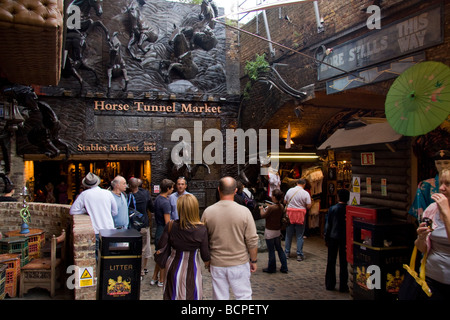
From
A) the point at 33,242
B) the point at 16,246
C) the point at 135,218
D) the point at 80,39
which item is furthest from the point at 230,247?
the point at 80,39

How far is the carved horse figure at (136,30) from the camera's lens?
40.5 ft

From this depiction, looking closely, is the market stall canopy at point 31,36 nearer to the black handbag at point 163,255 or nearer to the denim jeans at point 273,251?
the black handbag at point 163,255

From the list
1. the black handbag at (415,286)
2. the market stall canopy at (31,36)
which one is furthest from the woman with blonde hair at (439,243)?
the market stall canopy at (31,36)

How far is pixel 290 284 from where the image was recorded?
656 cm

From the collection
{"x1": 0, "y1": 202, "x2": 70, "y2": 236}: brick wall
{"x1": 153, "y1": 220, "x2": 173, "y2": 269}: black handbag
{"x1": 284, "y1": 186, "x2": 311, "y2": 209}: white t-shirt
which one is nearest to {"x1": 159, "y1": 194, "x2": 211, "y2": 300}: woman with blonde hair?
{"x1": 153, "y1": 220, "x2": 173, "y2": 269}: black handbag

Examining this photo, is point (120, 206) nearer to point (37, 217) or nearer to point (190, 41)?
point (37, 217)

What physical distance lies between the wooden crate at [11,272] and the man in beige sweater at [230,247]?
353 centimetres

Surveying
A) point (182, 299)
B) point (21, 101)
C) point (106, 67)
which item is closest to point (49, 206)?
point (21, 101)

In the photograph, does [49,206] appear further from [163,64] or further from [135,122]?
[163,64]

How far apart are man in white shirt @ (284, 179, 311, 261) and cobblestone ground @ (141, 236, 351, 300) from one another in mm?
326

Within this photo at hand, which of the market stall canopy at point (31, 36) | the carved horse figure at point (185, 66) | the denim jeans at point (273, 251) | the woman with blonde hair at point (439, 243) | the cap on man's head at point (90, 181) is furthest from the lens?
the carved horse figure at point (185, 66)

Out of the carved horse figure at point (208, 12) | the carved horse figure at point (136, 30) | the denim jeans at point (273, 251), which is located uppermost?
the carved horse figure at point (208, 12)

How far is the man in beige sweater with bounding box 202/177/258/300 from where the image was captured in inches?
154

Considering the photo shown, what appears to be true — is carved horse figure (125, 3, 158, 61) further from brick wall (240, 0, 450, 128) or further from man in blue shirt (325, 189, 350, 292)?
man in blue shirt (325, 189, 350, 292)
